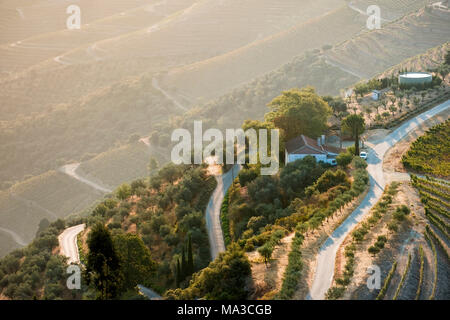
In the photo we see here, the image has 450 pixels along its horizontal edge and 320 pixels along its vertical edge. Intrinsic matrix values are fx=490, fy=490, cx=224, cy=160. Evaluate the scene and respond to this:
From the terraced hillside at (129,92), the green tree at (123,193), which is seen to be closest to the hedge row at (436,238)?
the green tree at (123,193)

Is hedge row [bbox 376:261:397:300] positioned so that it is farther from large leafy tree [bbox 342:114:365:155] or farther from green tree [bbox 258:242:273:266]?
large leafy tree [bbox 342:114:365:155]

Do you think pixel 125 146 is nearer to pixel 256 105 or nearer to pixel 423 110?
pixel 256 105

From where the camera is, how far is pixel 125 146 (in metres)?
110

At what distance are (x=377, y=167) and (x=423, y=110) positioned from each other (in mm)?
20765

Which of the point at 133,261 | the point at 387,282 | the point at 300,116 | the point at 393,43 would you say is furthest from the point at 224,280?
the point at 393,43

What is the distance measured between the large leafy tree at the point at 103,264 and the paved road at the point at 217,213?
12027 mm

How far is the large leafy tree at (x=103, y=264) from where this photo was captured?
3341 centimetres

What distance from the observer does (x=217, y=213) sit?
51188 millimetres

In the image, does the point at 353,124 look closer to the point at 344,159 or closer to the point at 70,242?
the point at 344,159

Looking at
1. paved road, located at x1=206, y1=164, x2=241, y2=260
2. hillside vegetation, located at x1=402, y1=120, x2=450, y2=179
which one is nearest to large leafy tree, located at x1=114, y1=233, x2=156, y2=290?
paved road, located at x1=206, y1=164, x2=241, y2=260

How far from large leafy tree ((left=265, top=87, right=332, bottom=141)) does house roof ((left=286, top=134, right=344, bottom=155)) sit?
233cm

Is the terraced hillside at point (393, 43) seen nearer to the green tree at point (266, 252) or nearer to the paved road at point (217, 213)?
the paved road at point (217, 213)

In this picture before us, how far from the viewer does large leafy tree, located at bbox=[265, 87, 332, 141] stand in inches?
2275
